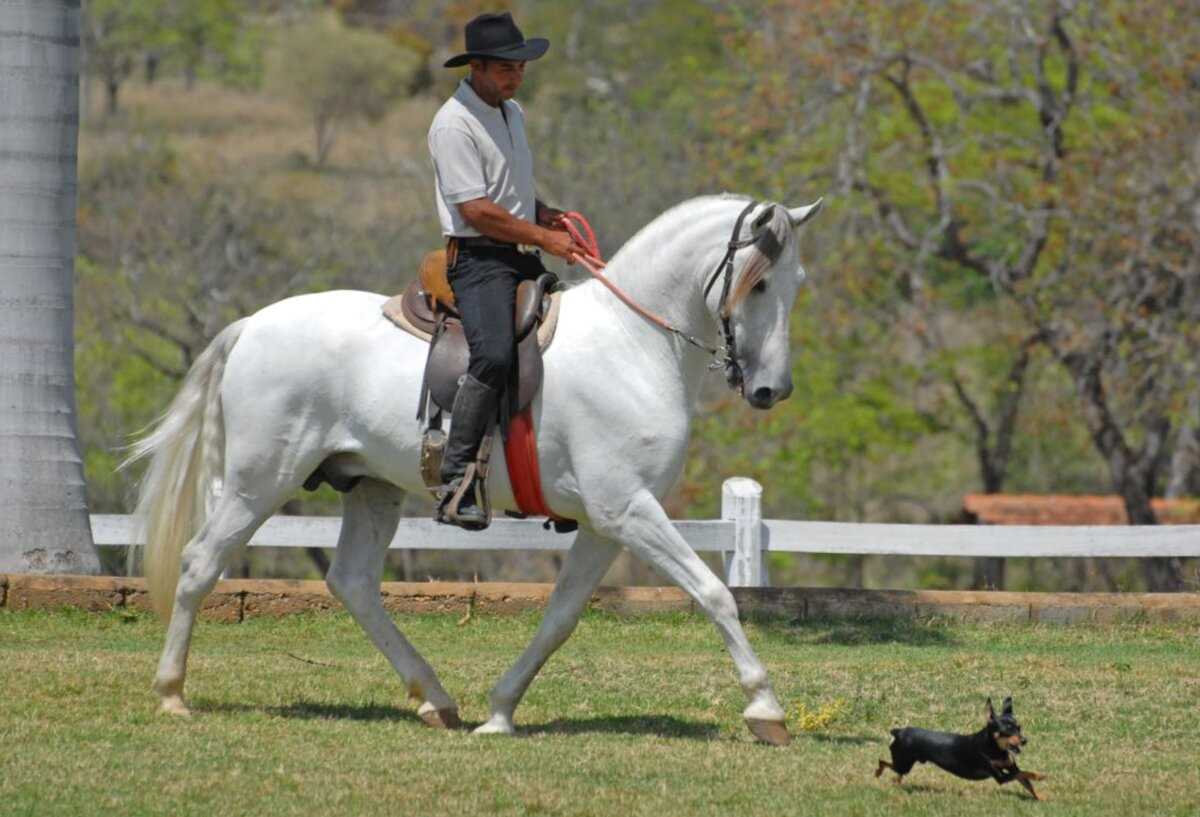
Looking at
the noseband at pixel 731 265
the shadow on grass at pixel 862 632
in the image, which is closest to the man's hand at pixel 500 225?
the noseband at pixel 731 265

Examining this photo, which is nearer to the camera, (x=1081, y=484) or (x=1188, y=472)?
(x=1188, y=472)

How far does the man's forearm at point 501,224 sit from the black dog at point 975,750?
2643mm

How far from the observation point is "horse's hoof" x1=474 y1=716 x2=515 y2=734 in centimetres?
880

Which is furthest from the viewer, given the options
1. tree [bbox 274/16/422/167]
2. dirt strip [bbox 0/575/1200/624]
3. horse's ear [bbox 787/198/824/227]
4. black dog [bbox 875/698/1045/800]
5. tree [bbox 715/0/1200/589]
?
tree [bbox 274/16/422/167]

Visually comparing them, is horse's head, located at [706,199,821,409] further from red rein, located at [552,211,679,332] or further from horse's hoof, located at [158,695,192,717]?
horse's hoof, located at [158,695,192,717]

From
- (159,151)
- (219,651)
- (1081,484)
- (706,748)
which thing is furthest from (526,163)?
(159,151)

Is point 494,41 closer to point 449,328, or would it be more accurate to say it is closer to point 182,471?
point 449,328

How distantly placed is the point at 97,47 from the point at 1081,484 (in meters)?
51.5

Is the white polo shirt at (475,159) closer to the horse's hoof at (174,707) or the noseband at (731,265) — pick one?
the noseband at (731,265)

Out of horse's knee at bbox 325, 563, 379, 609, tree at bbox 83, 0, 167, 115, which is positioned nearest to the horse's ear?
horse's knee at bbox 325, 563, 379, 609

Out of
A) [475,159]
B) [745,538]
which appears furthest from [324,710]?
[745,538]

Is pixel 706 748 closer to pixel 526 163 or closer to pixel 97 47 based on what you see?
pixel 526 163

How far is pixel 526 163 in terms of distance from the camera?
9.00 metres

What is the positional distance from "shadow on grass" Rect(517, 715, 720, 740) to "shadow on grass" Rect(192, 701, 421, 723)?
0.64 meters
